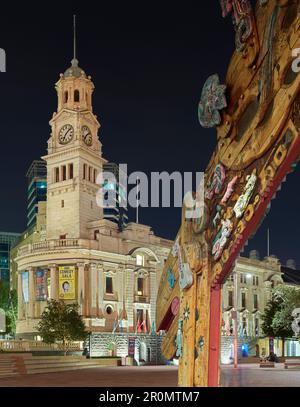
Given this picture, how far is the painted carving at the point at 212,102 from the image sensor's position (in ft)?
39.1

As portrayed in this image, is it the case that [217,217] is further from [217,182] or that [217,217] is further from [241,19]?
[241,19]

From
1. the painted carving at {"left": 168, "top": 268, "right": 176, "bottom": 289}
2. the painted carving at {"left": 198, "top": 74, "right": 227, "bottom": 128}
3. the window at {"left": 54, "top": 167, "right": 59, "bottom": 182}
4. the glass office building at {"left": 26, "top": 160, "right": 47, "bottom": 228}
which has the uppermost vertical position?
the glass office building at {"left": 26, "top": 160, "right": 47, "bottom": 228}

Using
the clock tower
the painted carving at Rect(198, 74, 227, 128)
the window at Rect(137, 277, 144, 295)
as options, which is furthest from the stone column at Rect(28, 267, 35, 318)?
the painted carving at Rect(198, 74, 227, 128)

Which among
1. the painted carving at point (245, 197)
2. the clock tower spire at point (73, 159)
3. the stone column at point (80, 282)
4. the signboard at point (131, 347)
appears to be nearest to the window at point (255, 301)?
the clock tower spire at point (73, 159)

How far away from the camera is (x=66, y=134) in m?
71.7

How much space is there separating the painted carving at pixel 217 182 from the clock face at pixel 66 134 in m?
59.4

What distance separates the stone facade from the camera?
6631cm

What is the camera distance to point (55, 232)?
237 feet

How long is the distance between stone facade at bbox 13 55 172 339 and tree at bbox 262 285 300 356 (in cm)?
1390

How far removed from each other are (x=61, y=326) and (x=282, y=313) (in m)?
20.5

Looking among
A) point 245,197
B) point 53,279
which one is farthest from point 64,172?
point 245,197

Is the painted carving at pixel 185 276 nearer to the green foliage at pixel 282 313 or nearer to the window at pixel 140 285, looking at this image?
the green foliage at pixel 282 313

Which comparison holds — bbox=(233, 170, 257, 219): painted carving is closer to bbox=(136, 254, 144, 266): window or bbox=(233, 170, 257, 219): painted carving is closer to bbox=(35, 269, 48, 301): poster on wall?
bbox=(35, 269, 48, 301): poster on wall
